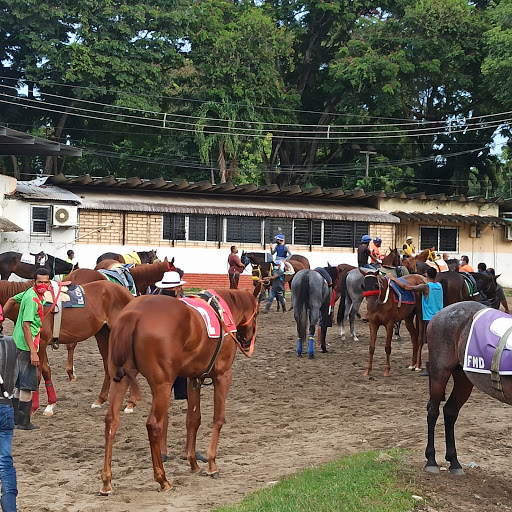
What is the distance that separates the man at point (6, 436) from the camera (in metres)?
6.33

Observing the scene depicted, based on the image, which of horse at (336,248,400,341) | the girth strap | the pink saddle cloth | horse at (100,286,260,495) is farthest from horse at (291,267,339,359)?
the girth strap

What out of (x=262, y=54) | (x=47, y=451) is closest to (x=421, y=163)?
(x=262, y=54)

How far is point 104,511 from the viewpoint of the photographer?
680cm

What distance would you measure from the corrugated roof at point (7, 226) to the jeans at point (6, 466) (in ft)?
68.4

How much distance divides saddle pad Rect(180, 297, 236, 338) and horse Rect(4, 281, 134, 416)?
352cm

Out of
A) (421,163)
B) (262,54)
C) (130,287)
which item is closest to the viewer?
(130,287)

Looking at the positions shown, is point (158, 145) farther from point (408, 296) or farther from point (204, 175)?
point (408, 296)

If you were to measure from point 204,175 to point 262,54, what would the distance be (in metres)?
7.55

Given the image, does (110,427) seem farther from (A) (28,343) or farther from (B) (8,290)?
(B) (8,290)

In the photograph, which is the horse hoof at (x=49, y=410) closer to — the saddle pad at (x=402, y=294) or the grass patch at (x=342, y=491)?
the grass patch at (x=342, y=491)

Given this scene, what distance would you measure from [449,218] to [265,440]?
27.2 m

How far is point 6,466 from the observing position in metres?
6.37

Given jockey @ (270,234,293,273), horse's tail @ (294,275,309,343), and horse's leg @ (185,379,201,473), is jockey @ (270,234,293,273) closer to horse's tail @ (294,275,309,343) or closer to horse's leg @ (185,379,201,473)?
horse's tail @ (294,275,309,343)

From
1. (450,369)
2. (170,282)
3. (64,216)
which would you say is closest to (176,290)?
(170,282)
